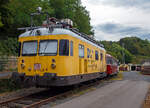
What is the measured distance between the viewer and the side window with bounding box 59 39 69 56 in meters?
9.79

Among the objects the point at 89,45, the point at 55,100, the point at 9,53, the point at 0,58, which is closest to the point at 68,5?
the point at 9,53

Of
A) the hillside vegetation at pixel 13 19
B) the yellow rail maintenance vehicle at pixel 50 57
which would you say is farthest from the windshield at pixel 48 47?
the hillside vegetation at pixel 13 19

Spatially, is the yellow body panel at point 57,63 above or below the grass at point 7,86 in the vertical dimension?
above

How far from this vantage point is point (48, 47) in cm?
1002

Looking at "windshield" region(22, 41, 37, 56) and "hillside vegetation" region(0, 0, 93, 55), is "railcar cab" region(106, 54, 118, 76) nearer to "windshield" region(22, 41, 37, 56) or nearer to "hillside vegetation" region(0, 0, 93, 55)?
"hillside vegetation" region(0, 0, 93, 55)

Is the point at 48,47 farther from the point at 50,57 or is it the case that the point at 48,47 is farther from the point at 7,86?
the point at 7,86

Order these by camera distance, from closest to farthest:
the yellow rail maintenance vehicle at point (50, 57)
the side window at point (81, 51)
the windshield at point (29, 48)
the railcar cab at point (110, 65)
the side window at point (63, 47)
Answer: the yellow rail maintenance vehicle at point (50, 57), the side window at point (63, 47), the windshield at point (29, 48), the side window at point (81, 51), the railcar cab at point (110, 65)

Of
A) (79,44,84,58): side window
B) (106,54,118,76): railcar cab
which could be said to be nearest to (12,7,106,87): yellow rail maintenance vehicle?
(79,44,84,58): side window

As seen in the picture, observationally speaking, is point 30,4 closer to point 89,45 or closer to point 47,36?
point 89,45

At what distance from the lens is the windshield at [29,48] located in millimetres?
10359

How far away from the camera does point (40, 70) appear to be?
9.84 meters

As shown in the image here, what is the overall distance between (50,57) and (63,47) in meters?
0.82

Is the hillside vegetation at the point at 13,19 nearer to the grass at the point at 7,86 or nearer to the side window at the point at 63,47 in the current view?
the grass at the point at 7,86

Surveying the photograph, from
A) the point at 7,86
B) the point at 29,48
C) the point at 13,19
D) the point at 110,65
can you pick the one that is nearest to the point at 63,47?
the point at 29,48
